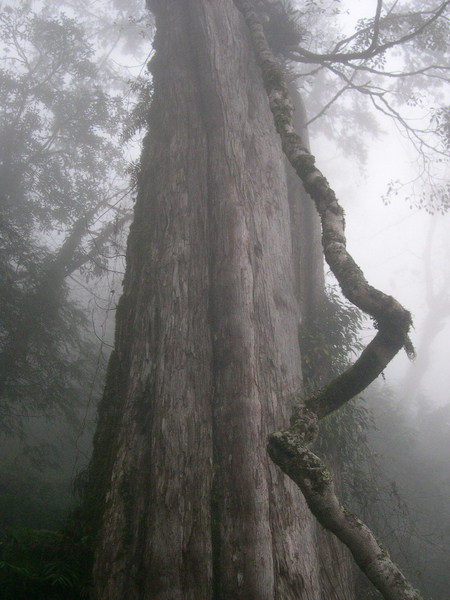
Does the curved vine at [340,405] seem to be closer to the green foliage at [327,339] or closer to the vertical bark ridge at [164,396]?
the vertical bark ridge at [164,396]

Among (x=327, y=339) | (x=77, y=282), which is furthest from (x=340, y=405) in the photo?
(x=77, y=282)

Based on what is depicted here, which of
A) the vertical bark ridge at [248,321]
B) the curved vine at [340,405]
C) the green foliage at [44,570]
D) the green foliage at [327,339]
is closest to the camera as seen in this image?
the curved vine at [340,405]

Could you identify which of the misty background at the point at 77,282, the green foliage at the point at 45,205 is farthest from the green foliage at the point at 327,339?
the green foliage at the point at 45,205

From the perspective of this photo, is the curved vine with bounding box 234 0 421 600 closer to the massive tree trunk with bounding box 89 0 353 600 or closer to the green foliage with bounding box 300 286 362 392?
the massive tree trunk with bounding box 89 0 353 600

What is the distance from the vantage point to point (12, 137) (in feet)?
39.3

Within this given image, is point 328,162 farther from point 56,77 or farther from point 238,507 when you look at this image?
point 238,507

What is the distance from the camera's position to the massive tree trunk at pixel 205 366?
2777mm

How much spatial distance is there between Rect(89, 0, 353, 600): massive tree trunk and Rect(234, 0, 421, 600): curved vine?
3.71 ft

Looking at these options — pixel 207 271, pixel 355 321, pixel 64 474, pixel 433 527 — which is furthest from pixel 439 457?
pixel 207 271

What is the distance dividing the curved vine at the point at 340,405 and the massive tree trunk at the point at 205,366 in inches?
44.5

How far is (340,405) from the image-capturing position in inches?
85.6

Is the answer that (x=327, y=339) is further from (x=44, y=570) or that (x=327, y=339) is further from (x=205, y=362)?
(x=44, y=570)

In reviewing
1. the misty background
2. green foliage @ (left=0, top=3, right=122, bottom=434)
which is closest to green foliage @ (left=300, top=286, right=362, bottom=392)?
the misty background

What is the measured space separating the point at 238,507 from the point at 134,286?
8.10ft
